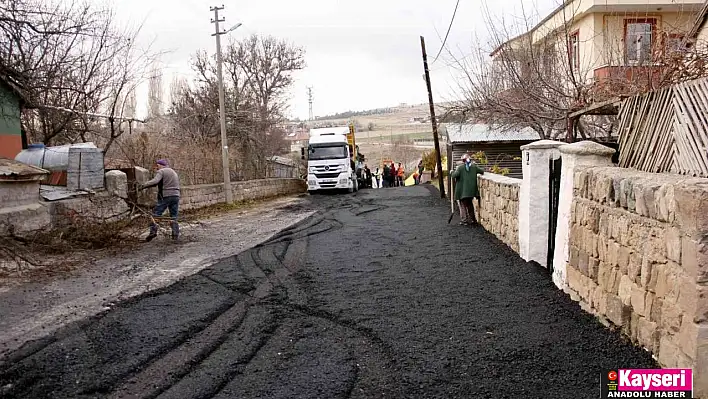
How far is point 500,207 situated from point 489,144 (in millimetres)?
14968

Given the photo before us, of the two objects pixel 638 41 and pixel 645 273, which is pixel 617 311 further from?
pixel 638 41

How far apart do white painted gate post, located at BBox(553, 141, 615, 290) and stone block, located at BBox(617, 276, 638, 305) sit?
4.99 feet

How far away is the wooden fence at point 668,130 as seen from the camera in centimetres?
449

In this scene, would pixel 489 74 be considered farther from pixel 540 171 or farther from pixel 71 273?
pixel 71 273

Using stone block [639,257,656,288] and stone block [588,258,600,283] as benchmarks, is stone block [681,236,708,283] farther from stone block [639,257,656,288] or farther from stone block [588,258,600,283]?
stone block [588,258,600,283]

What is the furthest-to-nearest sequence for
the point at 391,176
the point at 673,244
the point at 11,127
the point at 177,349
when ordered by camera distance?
the point at 391,176, the point at 11,127, the point at 177,349, the point at 673,244

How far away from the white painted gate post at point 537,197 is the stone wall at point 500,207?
1.06 m

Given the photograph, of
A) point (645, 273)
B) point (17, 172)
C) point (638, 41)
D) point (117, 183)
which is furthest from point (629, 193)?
point (117, 183)

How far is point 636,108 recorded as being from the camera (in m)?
5.88

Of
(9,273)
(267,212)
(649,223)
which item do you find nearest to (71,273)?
(9,273)

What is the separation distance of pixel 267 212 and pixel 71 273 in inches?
440

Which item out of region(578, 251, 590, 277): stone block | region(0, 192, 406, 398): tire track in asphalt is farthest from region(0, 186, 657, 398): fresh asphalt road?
region(578, 251, 590, 277): stone block

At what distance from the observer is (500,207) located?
1081 cm
